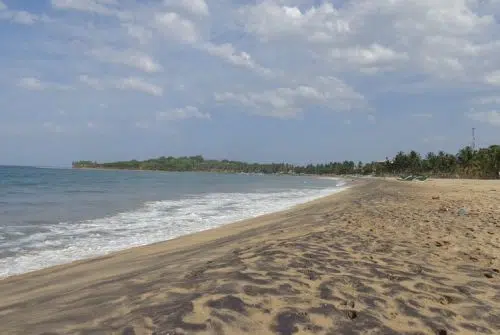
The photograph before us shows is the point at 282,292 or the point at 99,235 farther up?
the point at 282,292

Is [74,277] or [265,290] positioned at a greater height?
[265,290]

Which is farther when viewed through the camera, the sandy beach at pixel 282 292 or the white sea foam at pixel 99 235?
the white sea foam at pixel 99 235

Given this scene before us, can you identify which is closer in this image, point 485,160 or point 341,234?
point 341,234

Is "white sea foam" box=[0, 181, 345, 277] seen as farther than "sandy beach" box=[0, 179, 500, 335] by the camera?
Yes

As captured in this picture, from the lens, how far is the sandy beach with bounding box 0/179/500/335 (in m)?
3.79

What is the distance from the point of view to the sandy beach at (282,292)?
379 cm

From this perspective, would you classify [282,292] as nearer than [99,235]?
Yes

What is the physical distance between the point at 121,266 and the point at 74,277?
0.88m

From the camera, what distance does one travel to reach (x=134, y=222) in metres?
15.5

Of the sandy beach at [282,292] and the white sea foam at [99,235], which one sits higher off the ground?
the sandy beach at [282,292]

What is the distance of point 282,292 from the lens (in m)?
4.55

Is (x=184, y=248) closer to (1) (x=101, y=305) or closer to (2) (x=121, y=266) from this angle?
(2) (x=121, y=266)

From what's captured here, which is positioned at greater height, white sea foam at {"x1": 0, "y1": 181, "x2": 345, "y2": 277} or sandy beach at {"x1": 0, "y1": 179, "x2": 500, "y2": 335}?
sandy beach at {"x1": 0, "y1": 179, "x2": 500, "y2": 335}

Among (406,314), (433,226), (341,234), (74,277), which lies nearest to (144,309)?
(406,314)
